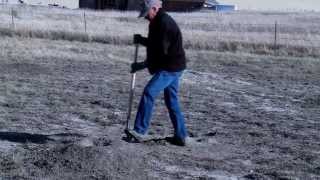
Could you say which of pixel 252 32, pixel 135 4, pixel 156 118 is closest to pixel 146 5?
pixel 156 118

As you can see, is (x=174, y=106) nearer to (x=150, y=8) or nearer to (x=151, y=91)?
(x=151, y=91)

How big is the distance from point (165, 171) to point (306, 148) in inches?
85.4

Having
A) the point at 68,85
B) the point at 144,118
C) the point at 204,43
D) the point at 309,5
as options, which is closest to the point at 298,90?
the point at 68,85

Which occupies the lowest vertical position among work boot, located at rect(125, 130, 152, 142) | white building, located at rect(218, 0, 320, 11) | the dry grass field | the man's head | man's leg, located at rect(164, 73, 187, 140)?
white building, located at rect(218, 0, 320, 11)

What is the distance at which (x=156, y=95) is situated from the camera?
7723 mm

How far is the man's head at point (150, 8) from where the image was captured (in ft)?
24.7

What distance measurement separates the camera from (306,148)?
8.15m

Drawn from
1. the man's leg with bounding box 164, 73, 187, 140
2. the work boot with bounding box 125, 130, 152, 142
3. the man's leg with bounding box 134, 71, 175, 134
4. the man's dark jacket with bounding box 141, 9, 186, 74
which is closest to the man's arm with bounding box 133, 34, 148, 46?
the man's dark jacket with bounding box 141, 9, 186, 74

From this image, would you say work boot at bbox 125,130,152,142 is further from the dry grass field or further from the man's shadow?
the man's shadow

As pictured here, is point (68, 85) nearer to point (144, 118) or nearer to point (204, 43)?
point (144, 118)

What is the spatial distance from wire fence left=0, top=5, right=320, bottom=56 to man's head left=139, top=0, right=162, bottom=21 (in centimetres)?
1519

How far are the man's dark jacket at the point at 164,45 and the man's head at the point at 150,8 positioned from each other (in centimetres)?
5

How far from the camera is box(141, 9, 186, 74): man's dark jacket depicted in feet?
24.6

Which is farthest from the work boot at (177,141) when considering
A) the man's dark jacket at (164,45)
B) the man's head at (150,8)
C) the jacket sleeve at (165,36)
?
the man's head at (150,8)
